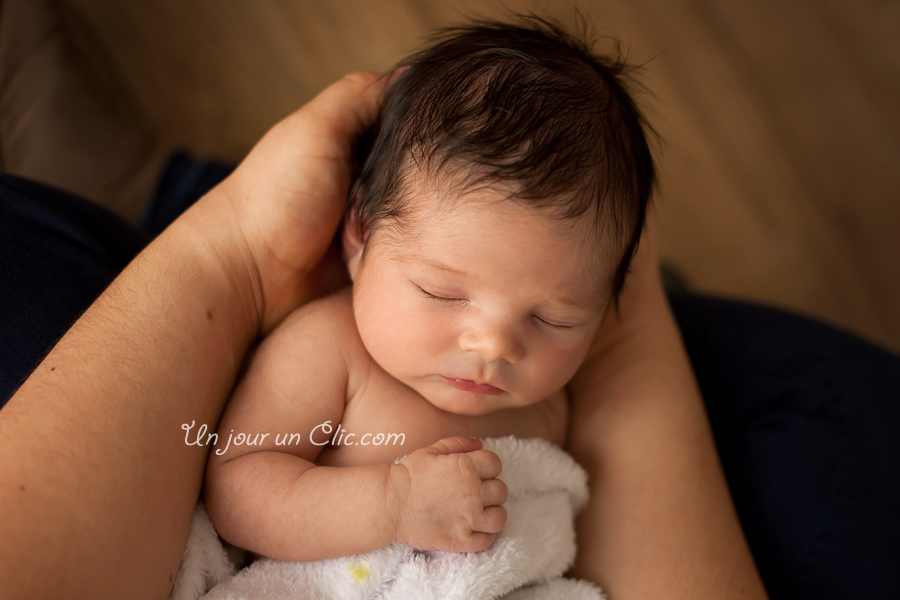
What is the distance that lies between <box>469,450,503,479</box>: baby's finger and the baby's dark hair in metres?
0.32

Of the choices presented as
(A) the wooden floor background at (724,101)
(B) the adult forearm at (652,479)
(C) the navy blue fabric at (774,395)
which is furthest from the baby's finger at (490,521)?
(A) the wooden floor background at (724,101)

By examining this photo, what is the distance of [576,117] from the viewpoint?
0.84m

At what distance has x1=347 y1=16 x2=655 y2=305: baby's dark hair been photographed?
80cm

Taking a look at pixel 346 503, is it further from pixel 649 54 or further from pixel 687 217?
pixel 649 54

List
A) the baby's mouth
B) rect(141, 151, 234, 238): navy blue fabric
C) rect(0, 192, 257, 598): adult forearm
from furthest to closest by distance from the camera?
rect(141, 151, 234, 238): navy blue fabric → the baby's mouth → rect(0, 192, 257, 598): adult forearm

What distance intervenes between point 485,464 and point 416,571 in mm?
161

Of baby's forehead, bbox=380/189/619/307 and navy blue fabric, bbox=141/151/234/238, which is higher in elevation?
navy blue fabric, bbox=141/151/234/238

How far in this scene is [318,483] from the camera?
79cm

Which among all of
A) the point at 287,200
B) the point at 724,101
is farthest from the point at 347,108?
the point at 724,101

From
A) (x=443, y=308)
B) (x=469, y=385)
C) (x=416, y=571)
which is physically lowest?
(x=416, y=571)

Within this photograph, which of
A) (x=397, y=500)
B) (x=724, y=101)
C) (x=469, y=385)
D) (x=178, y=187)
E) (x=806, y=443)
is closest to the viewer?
(x=397, y=500)

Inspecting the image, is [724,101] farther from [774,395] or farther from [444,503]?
[444,503]

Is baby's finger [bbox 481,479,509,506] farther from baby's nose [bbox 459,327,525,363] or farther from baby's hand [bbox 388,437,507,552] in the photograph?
baby's nose [bbox 459,327,525,363]

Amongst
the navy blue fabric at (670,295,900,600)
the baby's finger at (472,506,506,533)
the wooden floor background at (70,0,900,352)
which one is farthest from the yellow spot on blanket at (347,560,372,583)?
the wooden floor background at (70,0,900,352)
